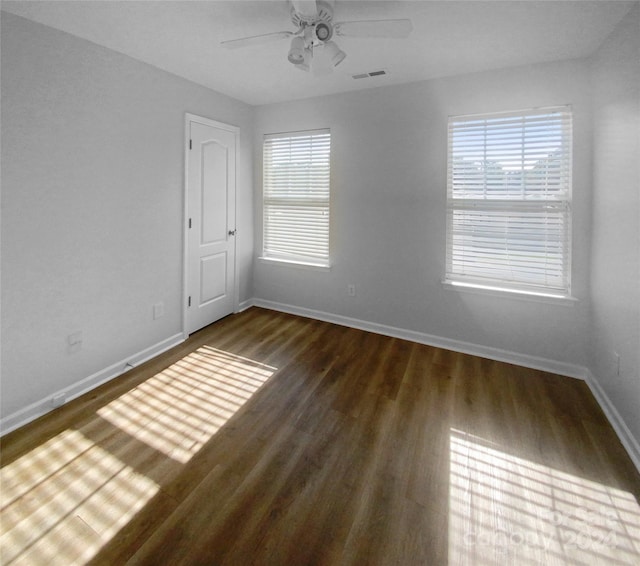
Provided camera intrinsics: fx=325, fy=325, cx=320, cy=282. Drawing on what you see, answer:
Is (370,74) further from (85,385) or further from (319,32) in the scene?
(85,385)

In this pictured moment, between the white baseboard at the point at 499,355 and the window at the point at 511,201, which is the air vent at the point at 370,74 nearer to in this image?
the window at the point at 511,201

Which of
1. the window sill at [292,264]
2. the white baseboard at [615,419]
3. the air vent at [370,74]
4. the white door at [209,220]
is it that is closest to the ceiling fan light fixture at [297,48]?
the air vent at [370,74]

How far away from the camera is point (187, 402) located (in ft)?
7.79

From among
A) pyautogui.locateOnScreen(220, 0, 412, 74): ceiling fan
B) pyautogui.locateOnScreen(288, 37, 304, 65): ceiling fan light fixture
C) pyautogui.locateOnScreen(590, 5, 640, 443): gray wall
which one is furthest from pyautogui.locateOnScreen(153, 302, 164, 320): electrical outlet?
pyautogui.locateOnScreen(590, 5, 640, 443): gray wall

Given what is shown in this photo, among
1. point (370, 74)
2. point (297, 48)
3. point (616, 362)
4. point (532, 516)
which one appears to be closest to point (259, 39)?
point (297, 48)

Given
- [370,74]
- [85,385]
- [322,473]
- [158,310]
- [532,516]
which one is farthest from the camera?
[158,310]

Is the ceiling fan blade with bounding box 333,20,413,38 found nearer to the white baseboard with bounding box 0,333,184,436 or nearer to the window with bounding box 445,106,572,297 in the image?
the window with bounding box 445,106,572,297

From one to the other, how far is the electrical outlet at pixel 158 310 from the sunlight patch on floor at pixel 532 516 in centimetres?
270

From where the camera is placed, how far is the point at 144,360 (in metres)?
2.96

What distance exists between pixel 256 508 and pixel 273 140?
381cm

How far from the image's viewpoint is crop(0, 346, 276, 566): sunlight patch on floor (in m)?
1.40

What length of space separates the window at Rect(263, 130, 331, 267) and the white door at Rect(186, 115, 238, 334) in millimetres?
485

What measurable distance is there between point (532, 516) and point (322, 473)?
1019mm

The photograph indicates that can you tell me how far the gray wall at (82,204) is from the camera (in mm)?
2035
